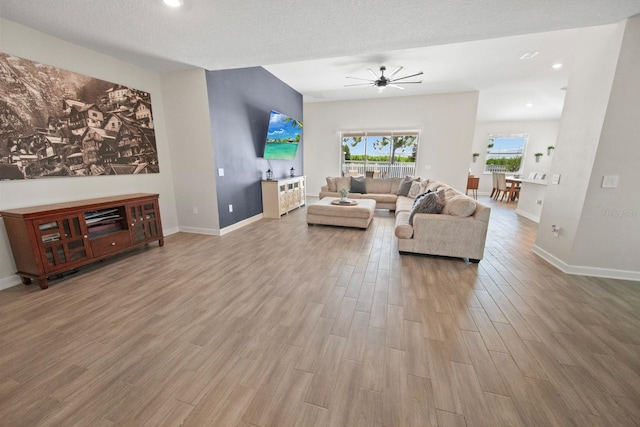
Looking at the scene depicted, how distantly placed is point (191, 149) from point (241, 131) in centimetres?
100

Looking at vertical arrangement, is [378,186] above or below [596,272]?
above

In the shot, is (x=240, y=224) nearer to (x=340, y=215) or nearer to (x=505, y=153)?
(x=340, y=215)

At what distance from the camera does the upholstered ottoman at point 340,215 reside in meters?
4.41

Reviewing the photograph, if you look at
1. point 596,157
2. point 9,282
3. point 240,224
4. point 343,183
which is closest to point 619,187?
point 596,157

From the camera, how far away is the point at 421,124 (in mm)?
7008

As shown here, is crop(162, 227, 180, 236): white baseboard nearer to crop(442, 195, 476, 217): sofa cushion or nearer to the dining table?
crop(442, 195, 476, 217): sofa cushion

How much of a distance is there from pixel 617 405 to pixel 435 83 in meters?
6.18

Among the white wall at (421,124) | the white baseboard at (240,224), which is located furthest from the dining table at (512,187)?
the white baseboard at (240,224)

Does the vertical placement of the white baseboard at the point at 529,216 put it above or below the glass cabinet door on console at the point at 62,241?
below

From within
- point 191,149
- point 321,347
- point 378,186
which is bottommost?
point 321,347

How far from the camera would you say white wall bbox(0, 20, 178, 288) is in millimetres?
2465

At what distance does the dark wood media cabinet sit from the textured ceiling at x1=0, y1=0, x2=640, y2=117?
73.3 inches

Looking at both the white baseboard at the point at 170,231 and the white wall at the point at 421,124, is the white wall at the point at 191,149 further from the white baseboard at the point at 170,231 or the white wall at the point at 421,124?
the white wall at the point at 421,124

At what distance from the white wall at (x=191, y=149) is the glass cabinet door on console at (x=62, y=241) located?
167 cm
